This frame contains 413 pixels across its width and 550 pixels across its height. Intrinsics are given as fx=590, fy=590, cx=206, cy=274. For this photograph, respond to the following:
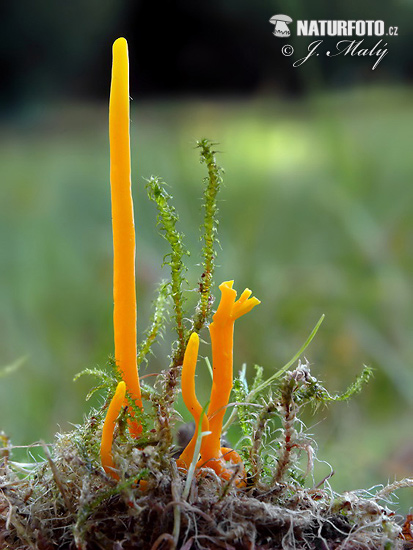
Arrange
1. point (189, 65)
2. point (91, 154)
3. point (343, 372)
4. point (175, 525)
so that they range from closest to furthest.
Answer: point (175, 525) → point (343, 372) → point (189, 65) → point (91, 154)

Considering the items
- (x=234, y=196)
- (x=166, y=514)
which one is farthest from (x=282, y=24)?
(x=166, y=514)

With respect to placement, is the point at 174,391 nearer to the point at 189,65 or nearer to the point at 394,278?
the point at 394,278

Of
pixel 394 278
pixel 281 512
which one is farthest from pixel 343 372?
pixel 281 512

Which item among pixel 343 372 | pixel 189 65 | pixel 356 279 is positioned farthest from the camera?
pixel 189 65

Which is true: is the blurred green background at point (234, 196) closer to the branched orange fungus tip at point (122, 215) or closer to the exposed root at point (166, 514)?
the exposed root at point (166, 514)

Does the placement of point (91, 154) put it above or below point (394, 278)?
above
